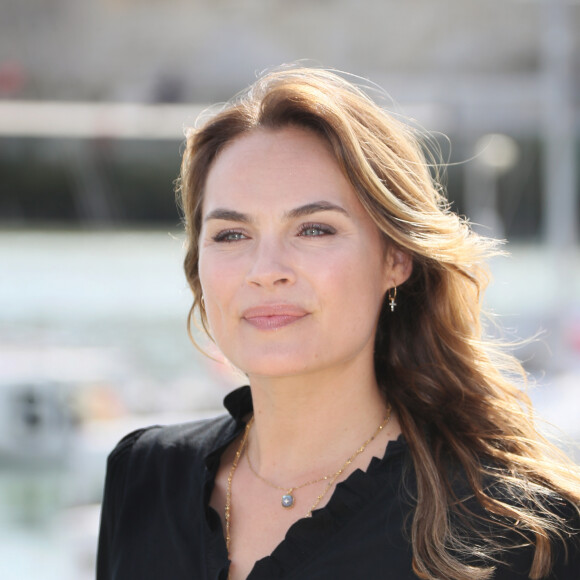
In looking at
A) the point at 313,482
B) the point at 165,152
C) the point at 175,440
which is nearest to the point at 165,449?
the point at 175,440

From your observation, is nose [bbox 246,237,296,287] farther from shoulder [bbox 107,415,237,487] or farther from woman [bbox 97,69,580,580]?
shoulder [bbox 107,415,237,487]

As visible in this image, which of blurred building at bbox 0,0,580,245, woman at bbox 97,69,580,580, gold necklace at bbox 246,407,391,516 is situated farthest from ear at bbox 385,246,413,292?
blurred building at bbox 0,0,580,245

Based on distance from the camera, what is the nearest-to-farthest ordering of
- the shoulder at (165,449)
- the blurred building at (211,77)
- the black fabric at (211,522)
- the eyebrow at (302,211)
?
the black fabric at (211,522) < the eyebrow at (302,211) < the shoulder at (165,449) < the blurred building at (211,77)

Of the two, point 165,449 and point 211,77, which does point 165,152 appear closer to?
point 211,77

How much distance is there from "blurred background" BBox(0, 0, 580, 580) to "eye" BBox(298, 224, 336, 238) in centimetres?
633

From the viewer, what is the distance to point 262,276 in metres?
1.37

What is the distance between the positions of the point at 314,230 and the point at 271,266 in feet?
0.35

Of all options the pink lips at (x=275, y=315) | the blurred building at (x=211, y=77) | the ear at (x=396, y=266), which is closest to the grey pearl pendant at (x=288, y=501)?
the pink lips at (x=275, y=315)

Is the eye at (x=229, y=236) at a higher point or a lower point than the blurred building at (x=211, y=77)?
lower

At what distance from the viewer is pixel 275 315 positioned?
4.57 feet

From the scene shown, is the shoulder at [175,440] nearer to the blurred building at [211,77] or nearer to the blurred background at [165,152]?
the blurred background at [165,152]

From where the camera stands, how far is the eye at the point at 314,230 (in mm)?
1423

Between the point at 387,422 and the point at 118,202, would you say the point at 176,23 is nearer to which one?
the point at 118,202

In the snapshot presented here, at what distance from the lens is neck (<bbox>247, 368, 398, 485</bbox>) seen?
148 cm
